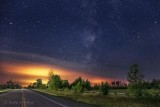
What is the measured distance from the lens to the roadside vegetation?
1515 inches

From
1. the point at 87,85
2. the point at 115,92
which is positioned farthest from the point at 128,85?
the point at 87,85

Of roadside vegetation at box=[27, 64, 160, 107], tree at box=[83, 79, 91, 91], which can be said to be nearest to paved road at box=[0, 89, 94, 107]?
roadside vegetation at box=[27, 64, 160, 107]

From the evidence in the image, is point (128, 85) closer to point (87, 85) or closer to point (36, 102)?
point (36, 102)

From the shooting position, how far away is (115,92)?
82438mm

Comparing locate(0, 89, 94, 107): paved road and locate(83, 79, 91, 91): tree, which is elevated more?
locate(83, 79, 91, 91): tree

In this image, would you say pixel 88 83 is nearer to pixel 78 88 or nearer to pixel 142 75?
pixel 142 75

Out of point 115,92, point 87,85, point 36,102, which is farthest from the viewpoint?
point 87,85

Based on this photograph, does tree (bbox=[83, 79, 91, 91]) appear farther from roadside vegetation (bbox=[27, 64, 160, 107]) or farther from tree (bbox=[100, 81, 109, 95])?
tree (bbox=[100, 81, 109, 95])

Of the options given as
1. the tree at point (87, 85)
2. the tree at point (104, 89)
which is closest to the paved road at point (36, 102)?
the tree at point (104, 89)

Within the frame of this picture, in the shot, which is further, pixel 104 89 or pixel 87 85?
pixel 87 85

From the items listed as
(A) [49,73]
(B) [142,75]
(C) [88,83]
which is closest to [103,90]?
(B) [142,75]

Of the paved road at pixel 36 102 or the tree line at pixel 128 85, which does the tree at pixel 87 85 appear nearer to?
the tree line at pixel 128 85

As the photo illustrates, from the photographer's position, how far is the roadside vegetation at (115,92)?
38.5 m

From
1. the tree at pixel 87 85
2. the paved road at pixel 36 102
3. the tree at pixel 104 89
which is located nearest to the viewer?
the paved road at pixel 36 102
